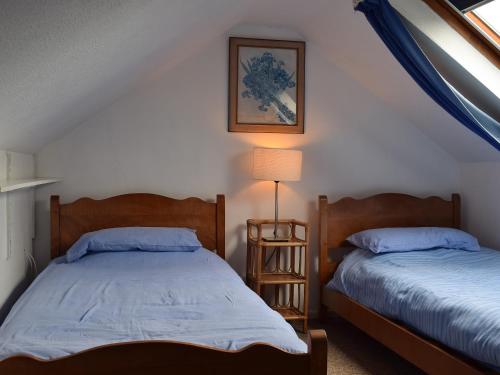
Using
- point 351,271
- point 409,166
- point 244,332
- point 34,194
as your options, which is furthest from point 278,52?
point 244,332

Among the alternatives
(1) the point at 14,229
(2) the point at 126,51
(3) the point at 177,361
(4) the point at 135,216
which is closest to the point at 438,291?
(3) the point at 177,361

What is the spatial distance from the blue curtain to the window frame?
609 mm

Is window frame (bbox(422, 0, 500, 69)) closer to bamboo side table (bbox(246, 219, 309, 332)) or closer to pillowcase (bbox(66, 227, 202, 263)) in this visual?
bamboo side table (bbox(246, 219, 309, 332))

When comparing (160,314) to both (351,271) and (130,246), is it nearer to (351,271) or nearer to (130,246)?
(130,246)

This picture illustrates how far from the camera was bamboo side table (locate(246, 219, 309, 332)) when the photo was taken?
3453 millimetres

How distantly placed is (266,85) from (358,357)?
1.98 metres

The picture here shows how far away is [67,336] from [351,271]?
6.85 ft

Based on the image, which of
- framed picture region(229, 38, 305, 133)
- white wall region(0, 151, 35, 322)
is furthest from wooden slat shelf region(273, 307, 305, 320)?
white wall region(0, 151, 35, 322)

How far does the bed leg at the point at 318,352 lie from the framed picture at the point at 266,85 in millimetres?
2370

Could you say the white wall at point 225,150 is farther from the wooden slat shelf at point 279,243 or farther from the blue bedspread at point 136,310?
the blue bedspread at point 136,310

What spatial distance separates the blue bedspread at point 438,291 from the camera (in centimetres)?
216

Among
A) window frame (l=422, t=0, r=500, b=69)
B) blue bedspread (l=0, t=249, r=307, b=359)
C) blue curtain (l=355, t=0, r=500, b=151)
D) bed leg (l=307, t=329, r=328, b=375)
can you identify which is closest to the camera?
bed leg (l=307, t=329, r=328, b=375)

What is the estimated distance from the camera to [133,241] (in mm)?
3184

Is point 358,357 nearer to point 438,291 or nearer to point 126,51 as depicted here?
point 438,291
